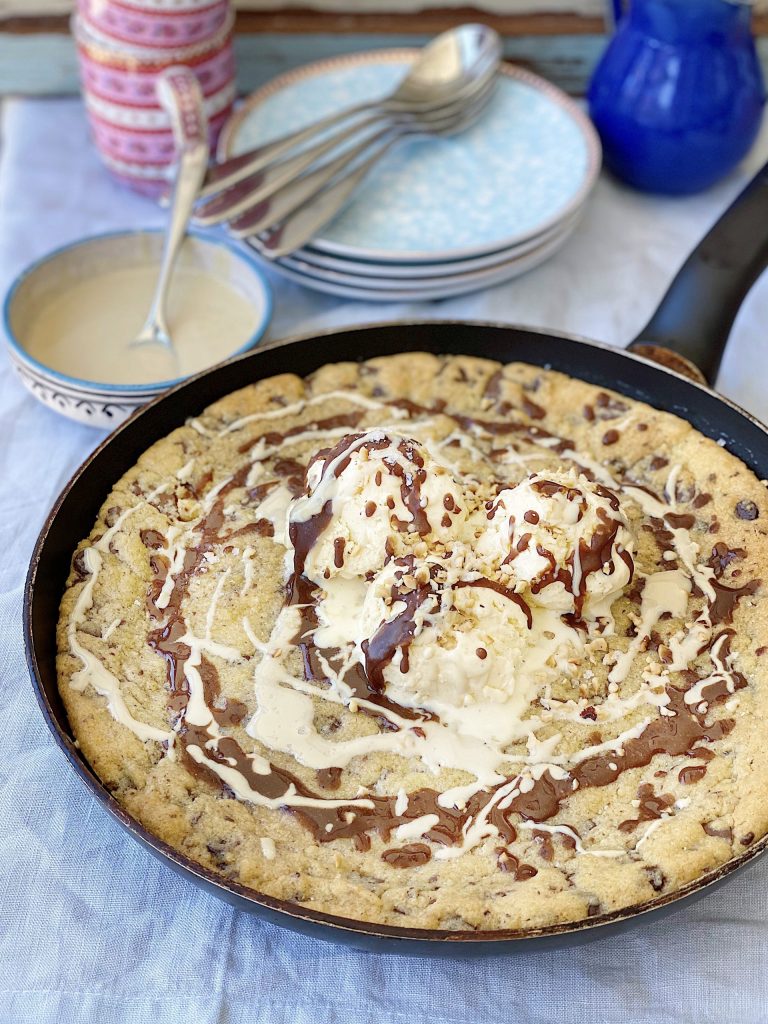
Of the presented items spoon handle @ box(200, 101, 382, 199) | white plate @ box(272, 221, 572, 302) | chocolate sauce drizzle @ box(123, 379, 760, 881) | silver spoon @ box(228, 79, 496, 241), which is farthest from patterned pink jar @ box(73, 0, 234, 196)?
chocolate sauce drizzle @ box(123, 379, 760, 881)

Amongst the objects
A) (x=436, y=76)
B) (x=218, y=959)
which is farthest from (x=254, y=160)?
(x=218, y=959)

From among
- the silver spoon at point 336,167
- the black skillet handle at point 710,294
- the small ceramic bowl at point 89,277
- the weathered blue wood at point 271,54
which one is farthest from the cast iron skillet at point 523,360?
the weathered blue wood at point 271,54

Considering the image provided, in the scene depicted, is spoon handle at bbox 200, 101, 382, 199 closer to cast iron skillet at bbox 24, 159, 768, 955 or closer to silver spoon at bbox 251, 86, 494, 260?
silver spoon at bbox 251, 86, 494, 260

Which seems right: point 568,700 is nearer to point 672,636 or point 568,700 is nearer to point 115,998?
point 672,636

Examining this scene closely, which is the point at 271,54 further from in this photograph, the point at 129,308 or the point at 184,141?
the point at 129,308

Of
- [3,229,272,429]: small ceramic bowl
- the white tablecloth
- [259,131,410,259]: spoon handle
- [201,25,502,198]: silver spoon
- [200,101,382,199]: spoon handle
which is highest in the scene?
[201,25,502,198]: silver spoon

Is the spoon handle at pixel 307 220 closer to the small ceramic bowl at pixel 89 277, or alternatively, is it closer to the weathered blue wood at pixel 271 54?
the small ceramic bowl at pixel 89 277
